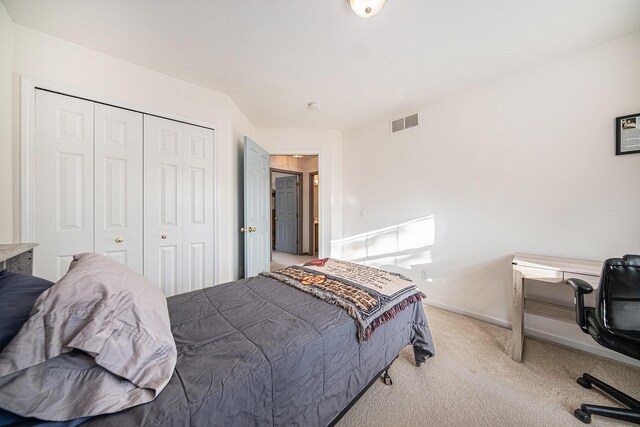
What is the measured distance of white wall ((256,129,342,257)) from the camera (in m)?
3.59

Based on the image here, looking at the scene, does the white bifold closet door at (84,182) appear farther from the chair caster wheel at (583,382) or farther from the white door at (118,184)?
the chair caster wheel at (583,382)

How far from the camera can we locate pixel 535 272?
1.71 metres

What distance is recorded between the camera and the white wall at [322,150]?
3586mm

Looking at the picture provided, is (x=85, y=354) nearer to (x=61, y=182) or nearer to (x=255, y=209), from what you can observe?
(x=61, y=182)

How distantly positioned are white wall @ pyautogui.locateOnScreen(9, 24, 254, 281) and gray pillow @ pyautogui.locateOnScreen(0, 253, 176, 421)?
1.69 meters

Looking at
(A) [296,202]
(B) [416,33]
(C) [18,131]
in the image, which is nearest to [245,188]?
(C) [18,131]

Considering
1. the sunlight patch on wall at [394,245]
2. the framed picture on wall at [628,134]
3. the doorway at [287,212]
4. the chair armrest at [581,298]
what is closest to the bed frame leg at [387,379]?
the chair armrest at [581,298]

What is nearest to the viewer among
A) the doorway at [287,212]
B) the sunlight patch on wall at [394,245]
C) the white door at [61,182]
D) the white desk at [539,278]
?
the white desk at [539,278]

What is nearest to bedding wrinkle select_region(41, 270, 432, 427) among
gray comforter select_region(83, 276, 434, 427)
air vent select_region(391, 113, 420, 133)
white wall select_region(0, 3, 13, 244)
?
gray comforter select_region(83, 276, 434, 427)

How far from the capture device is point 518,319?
5.88ft

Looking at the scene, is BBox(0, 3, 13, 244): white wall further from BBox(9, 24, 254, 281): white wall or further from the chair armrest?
the chair armrest

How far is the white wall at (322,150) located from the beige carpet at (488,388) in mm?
2075

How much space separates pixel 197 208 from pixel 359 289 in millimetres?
1982

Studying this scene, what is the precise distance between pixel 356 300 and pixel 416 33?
1978mm
